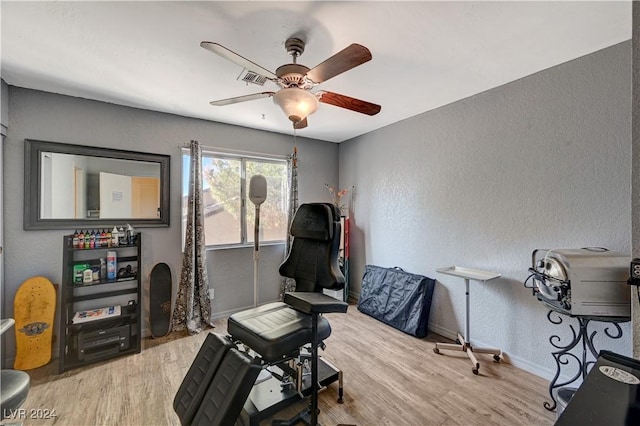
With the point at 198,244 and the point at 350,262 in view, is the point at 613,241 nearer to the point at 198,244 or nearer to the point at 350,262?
the point at 350,262

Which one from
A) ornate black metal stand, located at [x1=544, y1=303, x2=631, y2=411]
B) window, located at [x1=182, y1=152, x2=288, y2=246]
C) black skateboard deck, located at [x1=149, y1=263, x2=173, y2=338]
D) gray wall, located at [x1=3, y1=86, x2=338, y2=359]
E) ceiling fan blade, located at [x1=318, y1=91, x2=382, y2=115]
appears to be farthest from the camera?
window, located at [x1=182, y1=152, x2=288, y2=246]

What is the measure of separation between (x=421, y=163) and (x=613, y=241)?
1.75 meters

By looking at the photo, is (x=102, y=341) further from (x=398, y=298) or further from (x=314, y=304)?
(x=398, y=298)

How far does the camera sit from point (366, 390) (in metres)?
2.06

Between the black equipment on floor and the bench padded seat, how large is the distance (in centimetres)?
129

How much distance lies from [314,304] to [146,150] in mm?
2634

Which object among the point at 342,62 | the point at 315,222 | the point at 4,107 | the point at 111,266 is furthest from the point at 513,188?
the point at 4,107

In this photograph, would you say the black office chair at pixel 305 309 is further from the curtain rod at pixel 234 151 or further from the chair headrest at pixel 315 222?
the curtain rod at pixel 234 151

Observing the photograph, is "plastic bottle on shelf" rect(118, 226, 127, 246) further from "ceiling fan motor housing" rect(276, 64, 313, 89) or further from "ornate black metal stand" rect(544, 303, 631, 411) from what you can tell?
"ornate black metal stand" rect(544, 303, 631, 411)

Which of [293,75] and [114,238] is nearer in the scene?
[293,75]

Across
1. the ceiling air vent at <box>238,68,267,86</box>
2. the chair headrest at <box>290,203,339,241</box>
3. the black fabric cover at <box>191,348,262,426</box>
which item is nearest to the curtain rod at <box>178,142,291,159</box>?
the ceiling air vent at <box>238,68,267,86</box>

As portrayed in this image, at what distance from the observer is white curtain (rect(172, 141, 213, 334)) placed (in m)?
3.06

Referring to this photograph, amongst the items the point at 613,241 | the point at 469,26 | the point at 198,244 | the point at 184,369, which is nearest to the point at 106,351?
the point at 184,369

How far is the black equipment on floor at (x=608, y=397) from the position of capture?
2.11ft
